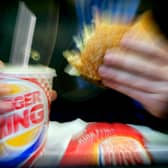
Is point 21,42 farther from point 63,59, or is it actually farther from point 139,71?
point 139,71

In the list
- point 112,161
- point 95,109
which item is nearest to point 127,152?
point 112,161

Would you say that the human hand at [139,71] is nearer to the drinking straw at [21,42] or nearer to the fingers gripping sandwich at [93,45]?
the fingers gripping sandwich at [93,45]

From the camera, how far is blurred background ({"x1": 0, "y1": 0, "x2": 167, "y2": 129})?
0.94m

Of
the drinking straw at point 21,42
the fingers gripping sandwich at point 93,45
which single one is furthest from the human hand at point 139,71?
the drinking straw at point 21,42

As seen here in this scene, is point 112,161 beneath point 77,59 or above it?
beneath

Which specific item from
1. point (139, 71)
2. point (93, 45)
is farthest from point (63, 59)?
point (139, 71)

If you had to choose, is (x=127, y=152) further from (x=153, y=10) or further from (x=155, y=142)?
(x=153, y=10)

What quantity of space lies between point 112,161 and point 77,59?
1.01 feet

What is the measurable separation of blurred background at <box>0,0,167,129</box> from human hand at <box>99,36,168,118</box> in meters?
0.03

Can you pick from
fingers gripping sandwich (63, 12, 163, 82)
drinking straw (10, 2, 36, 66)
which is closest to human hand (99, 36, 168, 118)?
fingers gripping sandwich (63, 12, 163, 82)

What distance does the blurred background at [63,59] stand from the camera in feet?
3.07

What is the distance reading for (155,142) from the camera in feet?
3.24

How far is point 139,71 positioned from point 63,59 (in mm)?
227

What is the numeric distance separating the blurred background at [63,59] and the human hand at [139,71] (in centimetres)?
3
